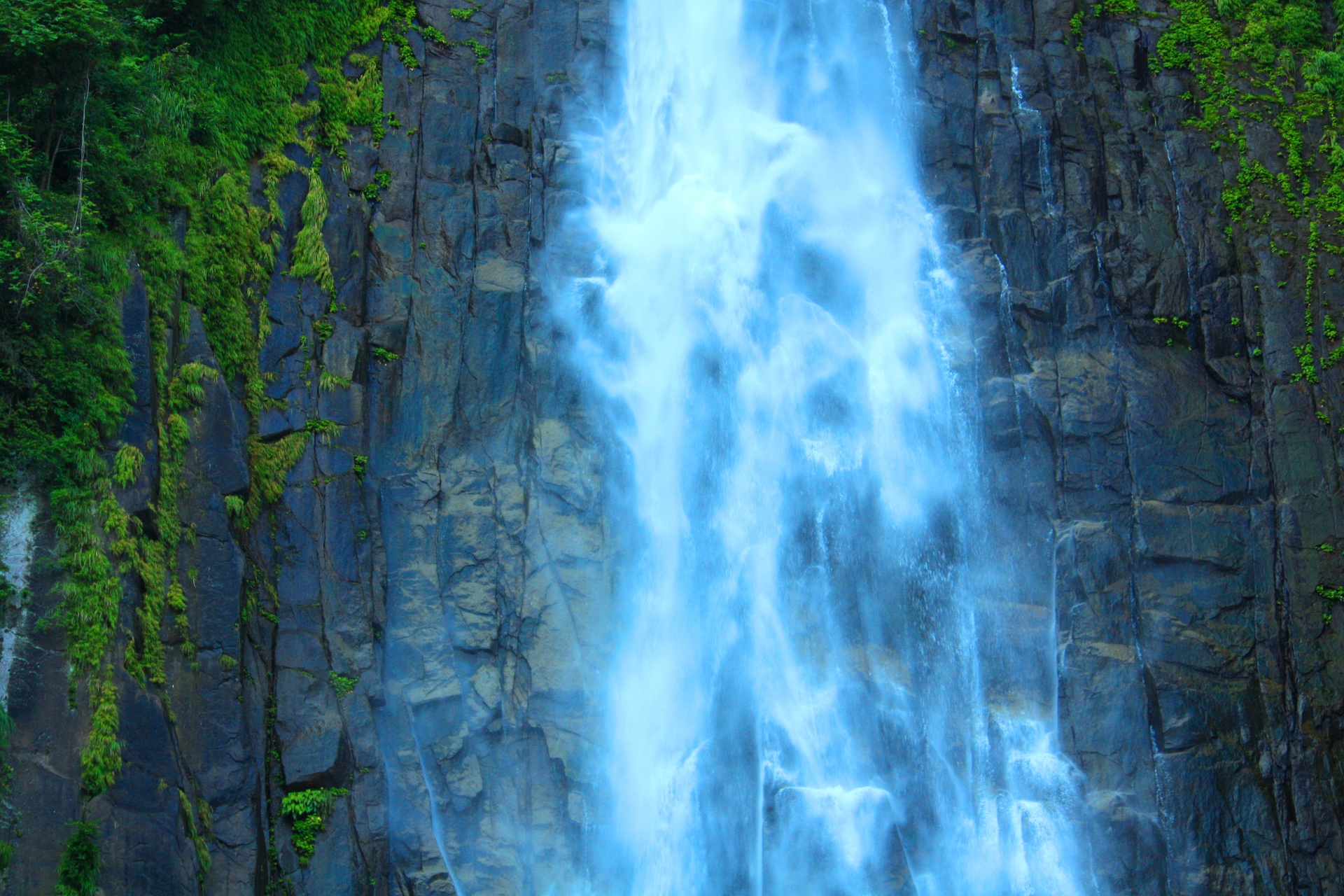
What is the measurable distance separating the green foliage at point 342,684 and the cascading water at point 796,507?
3.30 meters

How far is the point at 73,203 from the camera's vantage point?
1033 centimetres

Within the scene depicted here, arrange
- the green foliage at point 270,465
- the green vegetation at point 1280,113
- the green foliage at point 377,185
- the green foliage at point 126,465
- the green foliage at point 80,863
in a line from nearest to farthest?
the green foliage at point 80,863
the green foliage at point 126,465
the green foliage at point 270,465
the green foliage at point 377,185
the green vegetation at point 1280,113

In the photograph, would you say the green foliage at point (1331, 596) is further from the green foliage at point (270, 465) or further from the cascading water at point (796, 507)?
the green foliage at point (270, 465)

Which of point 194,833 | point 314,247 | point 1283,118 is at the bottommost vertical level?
point 194,833

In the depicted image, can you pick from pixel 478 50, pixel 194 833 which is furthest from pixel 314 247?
pixel 194 833

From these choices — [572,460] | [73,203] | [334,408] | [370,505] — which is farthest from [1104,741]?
[73,203]

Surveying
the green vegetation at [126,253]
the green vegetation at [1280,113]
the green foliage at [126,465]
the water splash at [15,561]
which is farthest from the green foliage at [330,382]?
the green vegetation at [1280,113]

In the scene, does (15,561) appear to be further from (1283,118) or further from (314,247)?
(1283,118)

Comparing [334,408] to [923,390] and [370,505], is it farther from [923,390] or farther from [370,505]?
[923,390]

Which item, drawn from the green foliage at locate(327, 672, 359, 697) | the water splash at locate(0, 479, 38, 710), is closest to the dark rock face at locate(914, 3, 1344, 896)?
the green foliage at locate(327, 672, 359, 697)

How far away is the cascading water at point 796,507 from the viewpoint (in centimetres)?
1249

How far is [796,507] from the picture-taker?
557 inches

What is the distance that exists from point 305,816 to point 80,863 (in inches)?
104

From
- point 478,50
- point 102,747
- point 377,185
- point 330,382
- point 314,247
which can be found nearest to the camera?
point 102,747
